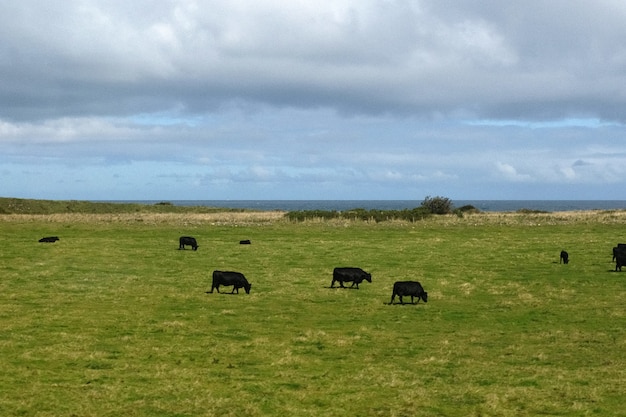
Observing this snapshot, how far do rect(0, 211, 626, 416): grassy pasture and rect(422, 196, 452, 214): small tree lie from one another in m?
58.0

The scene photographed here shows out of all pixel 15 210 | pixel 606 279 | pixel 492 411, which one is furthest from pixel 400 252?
pixel 15 210

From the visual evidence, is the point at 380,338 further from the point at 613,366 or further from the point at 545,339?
the point at 613,366

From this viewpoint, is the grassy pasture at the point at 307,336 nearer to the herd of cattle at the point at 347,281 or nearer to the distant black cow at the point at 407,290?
the distant black cow at the point at 407,290

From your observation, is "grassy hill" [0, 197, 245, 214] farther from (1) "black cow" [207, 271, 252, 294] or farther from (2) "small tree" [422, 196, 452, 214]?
(1) "black cow" [207, 271, 252, 294]

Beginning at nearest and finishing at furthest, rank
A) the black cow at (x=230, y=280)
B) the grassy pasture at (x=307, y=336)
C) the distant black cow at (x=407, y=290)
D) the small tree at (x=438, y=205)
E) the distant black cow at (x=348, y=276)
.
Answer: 1. the grassy pasture at (x=307, y=336)
2. the distant black cow at (x=407, y=290)
3. the black cow at (x=230, y=280)
4. the distant black cow at (x=348, y=276)
5. the small tree at (x=438, y=205)

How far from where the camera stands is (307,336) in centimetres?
2183

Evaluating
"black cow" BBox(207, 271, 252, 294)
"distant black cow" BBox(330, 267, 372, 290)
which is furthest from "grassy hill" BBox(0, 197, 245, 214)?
"distant black cow" BBox(330, 267, 372, 290)

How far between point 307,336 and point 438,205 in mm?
85188

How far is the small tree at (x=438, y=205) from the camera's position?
10400 centimetres

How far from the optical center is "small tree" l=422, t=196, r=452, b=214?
104 metres

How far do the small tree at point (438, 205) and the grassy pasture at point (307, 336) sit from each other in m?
58.0

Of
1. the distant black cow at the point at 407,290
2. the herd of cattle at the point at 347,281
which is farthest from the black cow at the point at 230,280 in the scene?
the distant black cow at the point at 407,290

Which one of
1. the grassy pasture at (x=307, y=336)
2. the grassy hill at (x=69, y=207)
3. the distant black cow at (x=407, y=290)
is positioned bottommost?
the grassy pasture at (x=307, y=336)

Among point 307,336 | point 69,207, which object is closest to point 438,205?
point 69,207
